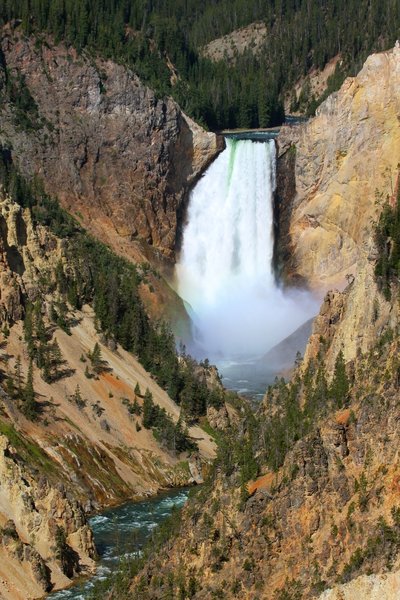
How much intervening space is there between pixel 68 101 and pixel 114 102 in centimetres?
558

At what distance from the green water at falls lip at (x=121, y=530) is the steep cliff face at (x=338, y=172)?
186 feet

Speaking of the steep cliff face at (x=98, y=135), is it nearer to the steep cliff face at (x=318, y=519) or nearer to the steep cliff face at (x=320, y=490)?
the steep cliff face at (x=320, y=490)

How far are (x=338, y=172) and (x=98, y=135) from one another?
29.4m

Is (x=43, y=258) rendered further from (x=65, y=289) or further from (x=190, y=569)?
(x=190, y=569)

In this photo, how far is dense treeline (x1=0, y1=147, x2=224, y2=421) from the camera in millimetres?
125875

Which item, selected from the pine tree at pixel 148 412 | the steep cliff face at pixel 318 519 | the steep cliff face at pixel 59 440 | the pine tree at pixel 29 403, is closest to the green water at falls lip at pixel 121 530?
the steep cliff face at pixel 59 440

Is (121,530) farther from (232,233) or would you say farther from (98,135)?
(232,233)

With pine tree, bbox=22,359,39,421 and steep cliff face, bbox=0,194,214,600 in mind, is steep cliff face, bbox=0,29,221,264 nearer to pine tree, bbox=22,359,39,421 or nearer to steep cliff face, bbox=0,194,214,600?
steep cliff face, bbox=0,194,214,600

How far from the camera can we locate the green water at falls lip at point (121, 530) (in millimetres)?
79219

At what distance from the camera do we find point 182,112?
16912cm

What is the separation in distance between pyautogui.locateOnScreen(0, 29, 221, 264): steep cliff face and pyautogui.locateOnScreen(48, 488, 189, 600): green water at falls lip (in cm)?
5921

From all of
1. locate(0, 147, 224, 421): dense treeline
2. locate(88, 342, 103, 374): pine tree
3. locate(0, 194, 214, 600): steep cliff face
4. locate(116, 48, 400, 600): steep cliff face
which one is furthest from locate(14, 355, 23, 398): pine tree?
locate(116, 48, 400, 600): steep cliff face

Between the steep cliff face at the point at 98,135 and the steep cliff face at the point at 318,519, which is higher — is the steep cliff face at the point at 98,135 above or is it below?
above

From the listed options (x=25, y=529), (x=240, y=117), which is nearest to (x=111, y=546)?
(x=25, y=529)
